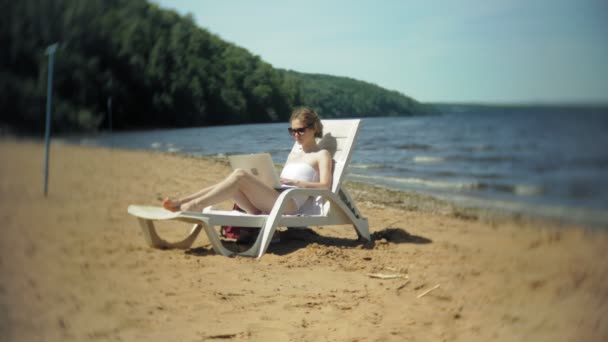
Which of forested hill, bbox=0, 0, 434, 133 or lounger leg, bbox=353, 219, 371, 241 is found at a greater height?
forested hill, bbox=0, 0, 434, 133

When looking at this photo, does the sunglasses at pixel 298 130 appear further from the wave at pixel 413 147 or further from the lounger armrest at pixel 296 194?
the wave at pixel 413 147

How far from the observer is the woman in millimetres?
2375

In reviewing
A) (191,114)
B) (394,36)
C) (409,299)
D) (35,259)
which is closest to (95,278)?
Answer: (35,259)

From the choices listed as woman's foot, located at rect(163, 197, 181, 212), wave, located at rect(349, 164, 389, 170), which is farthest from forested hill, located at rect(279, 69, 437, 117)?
wave, located at rect(349, 164, 389, 170)

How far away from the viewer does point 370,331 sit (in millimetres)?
1509

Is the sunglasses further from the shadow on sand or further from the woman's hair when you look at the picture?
the shadow on sand

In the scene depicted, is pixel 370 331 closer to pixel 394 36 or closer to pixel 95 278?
pixel 394 36

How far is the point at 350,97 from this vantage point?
2.03 meters

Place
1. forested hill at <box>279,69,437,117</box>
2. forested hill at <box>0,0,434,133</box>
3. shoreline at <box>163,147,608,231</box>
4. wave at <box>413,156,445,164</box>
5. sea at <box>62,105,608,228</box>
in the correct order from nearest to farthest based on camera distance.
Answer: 1. sea at <box>62,105,608,228</box>
2. forested hill at <box>0,0,434,133</box>
3. forested hill at <box>279,69,437,117</box>
4. shoreline at <box>163,147,608,231</box>
5. wave at <box>413,156,445,164</box>

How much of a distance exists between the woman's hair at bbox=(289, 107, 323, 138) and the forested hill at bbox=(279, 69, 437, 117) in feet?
0.27

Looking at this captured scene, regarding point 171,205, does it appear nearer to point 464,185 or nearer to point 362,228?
point 362,228

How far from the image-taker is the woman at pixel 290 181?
7.79 feet

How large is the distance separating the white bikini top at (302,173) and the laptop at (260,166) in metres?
0.10

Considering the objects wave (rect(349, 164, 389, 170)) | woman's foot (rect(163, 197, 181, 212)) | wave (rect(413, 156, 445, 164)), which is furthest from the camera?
→ wave (rect(349, 164, 389, 170))
